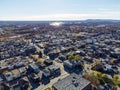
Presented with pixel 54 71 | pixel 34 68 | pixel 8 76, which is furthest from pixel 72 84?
pixel 8 76

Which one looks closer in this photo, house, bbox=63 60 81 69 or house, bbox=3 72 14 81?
house, bbox=3 72 14 81

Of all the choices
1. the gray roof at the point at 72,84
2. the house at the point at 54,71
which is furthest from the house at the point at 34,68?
the gray roof at the point at 72,84

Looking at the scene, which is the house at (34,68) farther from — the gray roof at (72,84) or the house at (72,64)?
the gray roof at (72,84)

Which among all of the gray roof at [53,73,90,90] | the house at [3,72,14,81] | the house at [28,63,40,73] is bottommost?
the house at [3,72,14,81]

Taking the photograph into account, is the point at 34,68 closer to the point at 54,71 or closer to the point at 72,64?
the point at 54,71

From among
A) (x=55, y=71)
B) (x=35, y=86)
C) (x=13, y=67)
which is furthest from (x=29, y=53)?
(x=35, y=86)

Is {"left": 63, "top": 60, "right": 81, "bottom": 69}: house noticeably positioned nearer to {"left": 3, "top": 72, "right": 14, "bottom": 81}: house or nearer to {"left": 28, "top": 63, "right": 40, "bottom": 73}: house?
{"left": 28, "top": 63, "right": 40, "bottom": 73}: house

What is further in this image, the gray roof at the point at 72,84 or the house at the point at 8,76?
the house at the point at 8,76

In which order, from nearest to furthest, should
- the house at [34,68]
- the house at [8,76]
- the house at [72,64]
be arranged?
the house at [8,76] → the house at [34,68] → the house at [72,64]

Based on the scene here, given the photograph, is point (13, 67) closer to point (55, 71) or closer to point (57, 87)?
point (55, 71)

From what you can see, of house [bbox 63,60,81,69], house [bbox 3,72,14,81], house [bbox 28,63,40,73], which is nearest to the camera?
house [bbox 3,72,14,81]

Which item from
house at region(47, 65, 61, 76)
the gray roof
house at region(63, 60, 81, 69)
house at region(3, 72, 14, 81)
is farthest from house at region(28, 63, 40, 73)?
the gray roof
